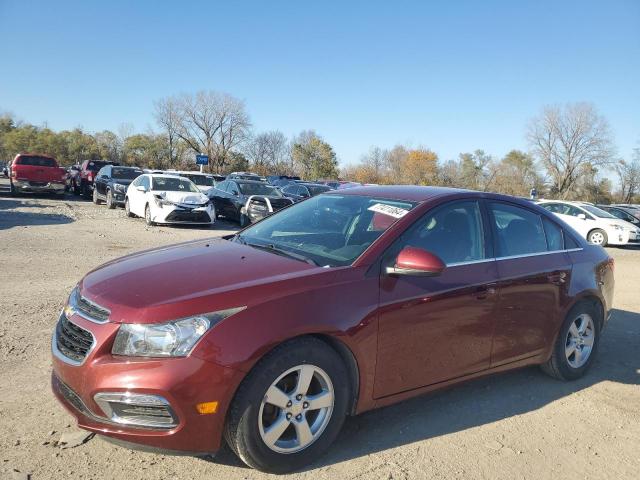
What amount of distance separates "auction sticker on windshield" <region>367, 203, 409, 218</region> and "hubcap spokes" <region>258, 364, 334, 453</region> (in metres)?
1.27

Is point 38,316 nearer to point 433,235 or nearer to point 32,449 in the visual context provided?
point 32,449

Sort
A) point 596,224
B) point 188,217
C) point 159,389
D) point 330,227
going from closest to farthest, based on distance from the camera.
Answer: point 159,389 < point 330,227 < point 188,217 < point 596,224

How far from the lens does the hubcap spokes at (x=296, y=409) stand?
2.66 meters

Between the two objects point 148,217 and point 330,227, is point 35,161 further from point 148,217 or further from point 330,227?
point 330,227

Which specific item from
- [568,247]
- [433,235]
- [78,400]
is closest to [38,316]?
[78,400]

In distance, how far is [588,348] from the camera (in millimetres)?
4527

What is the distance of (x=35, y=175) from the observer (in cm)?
2056

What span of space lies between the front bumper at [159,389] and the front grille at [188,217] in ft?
40.6

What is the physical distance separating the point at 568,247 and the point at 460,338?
1.75 m

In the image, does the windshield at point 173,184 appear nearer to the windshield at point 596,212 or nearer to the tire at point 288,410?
the tire at point 288,410

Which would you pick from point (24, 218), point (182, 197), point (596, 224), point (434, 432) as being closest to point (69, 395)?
point (434, 432)

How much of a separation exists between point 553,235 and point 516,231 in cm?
56

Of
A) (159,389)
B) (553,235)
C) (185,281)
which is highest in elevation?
(553,235)

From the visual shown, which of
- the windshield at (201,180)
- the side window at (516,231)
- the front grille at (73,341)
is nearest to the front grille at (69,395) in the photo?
the front grille at (73,341)
